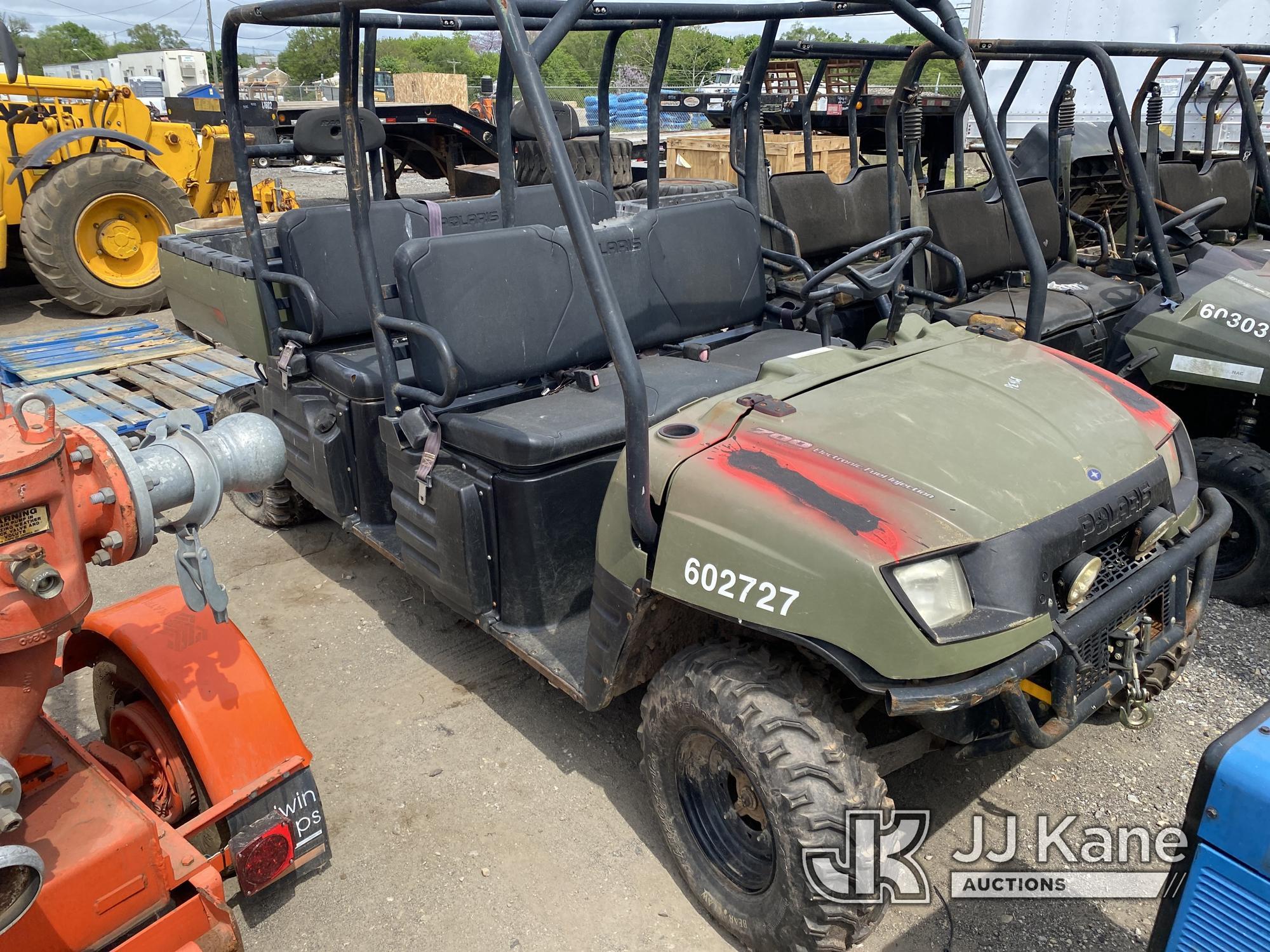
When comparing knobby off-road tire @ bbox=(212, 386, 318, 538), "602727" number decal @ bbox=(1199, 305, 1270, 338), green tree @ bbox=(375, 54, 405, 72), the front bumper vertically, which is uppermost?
green tree @ bbox=(375, 54, 405, 72)

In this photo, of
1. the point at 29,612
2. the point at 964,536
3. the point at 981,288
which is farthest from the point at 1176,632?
the point at 981,288

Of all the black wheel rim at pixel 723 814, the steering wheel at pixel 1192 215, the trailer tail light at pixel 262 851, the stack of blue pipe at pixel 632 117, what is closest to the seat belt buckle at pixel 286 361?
the trailer tail light at pixel 262 851

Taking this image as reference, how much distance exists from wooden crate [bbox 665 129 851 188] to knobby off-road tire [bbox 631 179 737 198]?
2524 millimetres

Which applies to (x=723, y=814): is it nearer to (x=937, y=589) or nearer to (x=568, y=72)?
(x=937, y=589)

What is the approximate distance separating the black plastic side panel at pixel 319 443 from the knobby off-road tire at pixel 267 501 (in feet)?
1.67

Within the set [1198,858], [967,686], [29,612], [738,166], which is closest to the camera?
[1198,858]

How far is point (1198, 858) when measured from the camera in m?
1.49

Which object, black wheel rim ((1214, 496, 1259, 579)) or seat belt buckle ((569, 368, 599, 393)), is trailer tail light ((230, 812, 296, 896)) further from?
black wheel rim ((1214, 496, 1259, 579))

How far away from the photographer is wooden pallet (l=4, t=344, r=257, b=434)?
214 inches

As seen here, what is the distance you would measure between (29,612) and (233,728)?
71 centimetres

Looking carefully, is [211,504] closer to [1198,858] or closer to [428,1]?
[428,1]

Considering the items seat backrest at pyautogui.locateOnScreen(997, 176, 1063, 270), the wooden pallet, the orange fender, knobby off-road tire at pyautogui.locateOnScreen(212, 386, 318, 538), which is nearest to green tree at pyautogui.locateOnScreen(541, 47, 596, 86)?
the wooden pallet

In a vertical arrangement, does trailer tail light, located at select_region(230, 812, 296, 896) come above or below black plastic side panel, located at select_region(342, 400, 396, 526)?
below

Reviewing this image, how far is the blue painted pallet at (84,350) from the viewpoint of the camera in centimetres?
627
